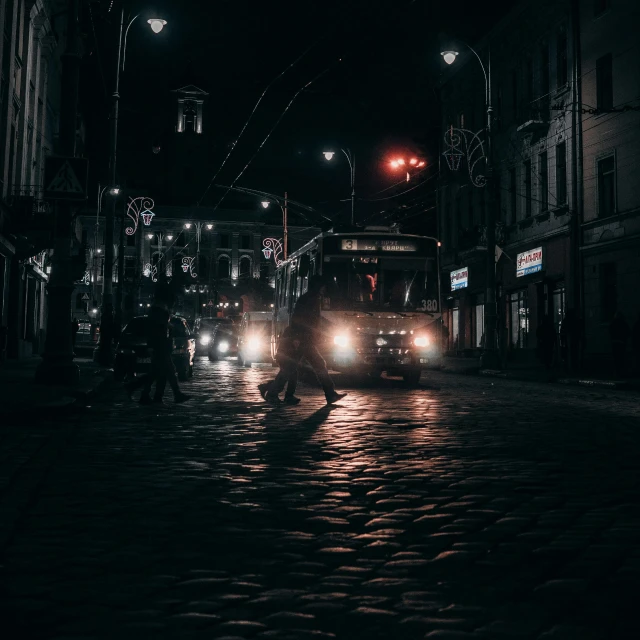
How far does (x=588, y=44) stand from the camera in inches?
1207

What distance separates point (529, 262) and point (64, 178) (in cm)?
2280

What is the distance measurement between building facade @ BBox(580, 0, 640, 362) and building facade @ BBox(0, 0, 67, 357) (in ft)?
59.2

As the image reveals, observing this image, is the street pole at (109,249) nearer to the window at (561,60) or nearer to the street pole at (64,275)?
the street pole at (64,275)

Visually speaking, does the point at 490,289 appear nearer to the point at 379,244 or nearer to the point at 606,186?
the point at 606,186

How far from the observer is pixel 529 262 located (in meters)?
35.0

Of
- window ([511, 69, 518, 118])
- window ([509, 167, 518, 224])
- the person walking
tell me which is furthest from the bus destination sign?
window ([511, 69, 518, 118])

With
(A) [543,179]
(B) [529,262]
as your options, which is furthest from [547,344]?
(A) [543,179]

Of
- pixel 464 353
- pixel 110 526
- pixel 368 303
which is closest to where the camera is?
pixel 110 526

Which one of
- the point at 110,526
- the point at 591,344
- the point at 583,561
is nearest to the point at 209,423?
the point at 110,526

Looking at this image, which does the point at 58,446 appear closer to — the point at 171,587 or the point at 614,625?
the point at 171,587

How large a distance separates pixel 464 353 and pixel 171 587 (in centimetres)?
3956

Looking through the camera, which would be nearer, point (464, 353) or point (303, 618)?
point (303, 618)

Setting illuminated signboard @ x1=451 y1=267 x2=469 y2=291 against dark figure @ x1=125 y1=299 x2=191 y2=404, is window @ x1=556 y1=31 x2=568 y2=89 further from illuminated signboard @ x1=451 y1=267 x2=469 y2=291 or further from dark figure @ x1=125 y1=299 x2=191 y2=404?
dark figure @ x1=125 y1=299 x2=191 y2=404

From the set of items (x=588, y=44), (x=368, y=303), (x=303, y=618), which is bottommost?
(x=303, y=618)
